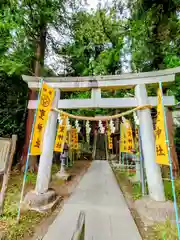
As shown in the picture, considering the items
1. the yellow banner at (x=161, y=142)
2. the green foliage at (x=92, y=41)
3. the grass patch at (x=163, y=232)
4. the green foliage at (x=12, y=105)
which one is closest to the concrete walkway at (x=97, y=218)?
the grass patch at (x=163, y=232)

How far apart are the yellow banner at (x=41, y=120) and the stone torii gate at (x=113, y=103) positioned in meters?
0.42

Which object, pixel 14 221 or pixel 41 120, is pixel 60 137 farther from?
pixel 14 221

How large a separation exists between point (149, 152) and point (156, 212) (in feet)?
4.14

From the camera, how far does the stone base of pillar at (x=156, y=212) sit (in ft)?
10.6

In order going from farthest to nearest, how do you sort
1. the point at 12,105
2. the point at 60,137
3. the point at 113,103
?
1. the point at 12,105
2. the point at 60,137
3. the point at 113,103

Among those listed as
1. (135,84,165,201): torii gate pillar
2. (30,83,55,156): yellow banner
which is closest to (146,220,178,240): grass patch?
(135,84,165,201): torii gate pillar

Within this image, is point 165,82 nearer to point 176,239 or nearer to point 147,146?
point 147,146

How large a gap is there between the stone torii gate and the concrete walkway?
770 millimetres

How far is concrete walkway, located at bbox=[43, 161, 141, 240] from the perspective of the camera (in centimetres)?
268

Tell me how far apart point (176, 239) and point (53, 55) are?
8.54 m

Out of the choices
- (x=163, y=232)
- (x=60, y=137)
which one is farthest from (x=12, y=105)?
(x=163, y=232)

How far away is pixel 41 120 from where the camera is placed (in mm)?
3775

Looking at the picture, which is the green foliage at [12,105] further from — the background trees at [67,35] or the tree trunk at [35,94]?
the tree trunk at [35,94]

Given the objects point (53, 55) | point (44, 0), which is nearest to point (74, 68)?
point (53, 55)
